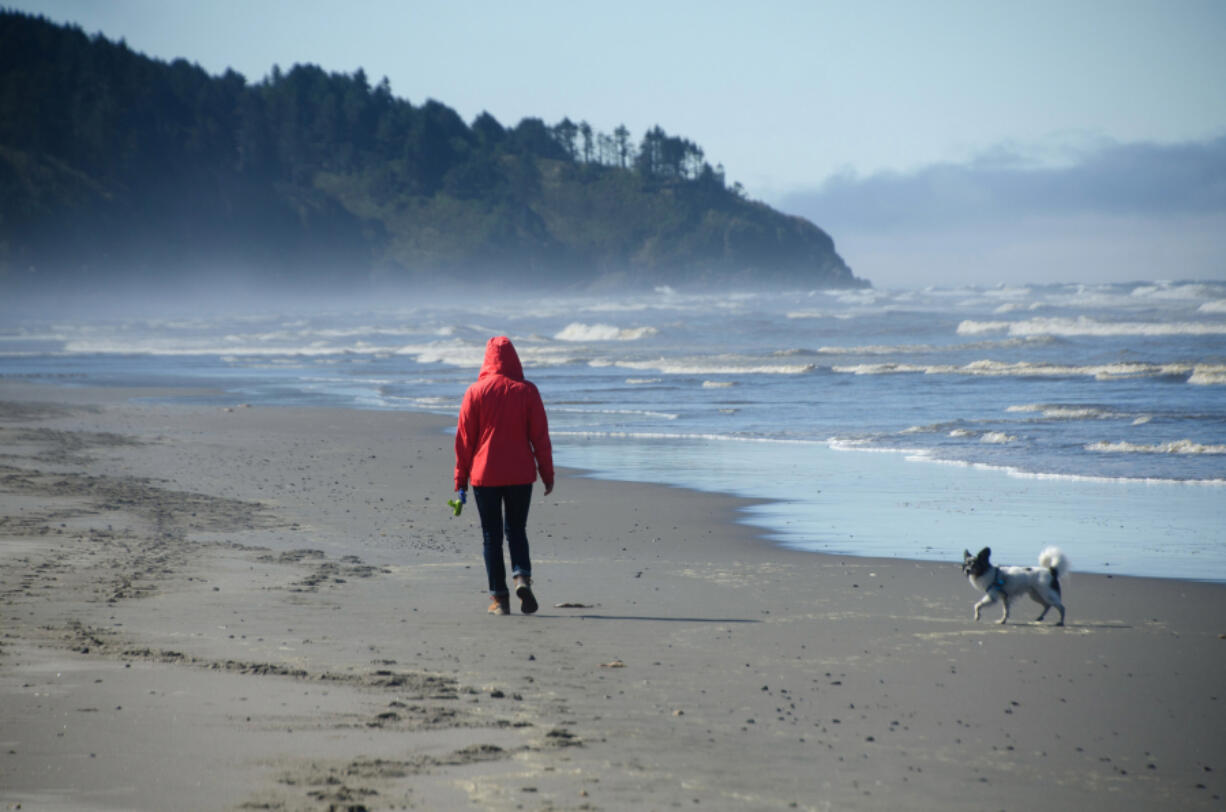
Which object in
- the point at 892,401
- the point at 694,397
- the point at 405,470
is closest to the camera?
the point at 405,470

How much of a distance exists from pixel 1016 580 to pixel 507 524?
287cm

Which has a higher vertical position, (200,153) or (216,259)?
(200,153)

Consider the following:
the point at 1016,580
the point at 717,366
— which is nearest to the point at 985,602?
the point at 1016,580

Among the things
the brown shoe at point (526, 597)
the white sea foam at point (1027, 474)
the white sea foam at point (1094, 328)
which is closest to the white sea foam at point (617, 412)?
the white sea foam at point (1027, 474)

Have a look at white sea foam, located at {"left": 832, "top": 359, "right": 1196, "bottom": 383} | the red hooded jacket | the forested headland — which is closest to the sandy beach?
the red hooded jacket

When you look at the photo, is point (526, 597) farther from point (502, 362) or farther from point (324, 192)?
point (324, 192)

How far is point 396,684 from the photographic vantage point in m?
4.82

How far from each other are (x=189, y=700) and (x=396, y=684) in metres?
0.84

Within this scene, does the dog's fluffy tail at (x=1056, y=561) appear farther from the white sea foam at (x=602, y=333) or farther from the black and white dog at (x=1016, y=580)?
the white sea foam at (x=602, y=333)

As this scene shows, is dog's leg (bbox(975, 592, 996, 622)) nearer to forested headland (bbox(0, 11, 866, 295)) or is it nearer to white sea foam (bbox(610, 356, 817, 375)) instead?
white sea foam (bbox(610, 356, 817, 375))

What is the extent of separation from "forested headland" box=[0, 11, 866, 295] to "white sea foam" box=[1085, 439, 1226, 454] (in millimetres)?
106142

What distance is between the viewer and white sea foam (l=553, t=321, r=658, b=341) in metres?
50.0

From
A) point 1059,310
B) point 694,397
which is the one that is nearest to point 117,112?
point 1059,310

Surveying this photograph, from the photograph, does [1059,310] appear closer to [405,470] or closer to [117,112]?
[405,470]
